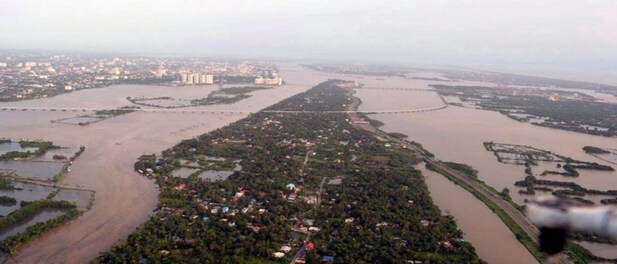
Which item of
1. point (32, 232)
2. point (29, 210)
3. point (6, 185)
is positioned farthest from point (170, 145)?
point (32, 232)

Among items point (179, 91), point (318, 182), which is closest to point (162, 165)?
point (318, 182)

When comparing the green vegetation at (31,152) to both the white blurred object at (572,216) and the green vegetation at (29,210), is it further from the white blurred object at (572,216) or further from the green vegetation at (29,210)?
the white blurred object at (572,216)

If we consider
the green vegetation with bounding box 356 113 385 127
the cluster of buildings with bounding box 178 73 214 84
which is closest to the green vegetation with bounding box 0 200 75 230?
the green vegetation with bounding box 356 113 385 127

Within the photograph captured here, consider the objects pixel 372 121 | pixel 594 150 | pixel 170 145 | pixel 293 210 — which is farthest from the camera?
pixel 372 121

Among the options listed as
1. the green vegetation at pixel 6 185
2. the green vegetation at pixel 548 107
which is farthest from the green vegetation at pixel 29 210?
the green vegetation at pixel 548 107

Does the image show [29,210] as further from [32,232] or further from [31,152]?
[31,152]

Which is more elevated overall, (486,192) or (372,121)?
(372,121)
